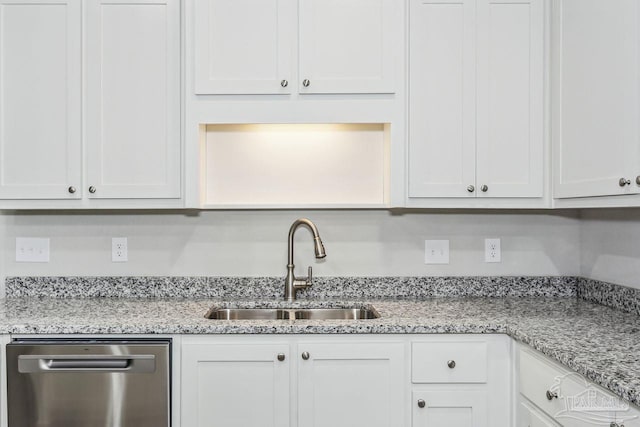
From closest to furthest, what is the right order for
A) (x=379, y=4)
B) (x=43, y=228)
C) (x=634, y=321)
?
1. (x=634, y=321)
2. (x=379, y=4)
3. (x=43, y=228)

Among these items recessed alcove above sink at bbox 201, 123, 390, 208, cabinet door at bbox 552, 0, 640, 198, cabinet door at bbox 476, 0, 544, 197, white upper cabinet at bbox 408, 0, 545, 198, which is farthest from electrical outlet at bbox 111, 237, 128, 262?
cabinet door at bbox 552, 0, 640, 198

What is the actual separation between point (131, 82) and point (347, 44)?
92 cm

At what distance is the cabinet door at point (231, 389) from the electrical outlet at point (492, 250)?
3.86 ft

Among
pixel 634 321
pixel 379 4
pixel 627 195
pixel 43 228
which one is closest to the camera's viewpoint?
pixel 627 195

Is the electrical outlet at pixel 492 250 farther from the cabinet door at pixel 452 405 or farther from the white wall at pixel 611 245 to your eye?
the cabinet door at pixel 452 405

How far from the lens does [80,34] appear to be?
2.06 meters

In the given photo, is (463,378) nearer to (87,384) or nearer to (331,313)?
(331,313)

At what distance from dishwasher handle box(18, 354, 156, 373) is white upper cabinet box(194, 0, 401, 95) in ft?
3.56

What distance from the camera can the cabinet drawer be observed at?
182cm

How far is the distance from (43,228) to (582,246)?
2.63m

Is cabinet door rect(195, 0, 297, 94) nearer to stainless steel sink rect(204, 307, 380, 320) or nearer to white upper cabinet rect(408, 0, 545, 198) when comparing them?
white upper cabinet rect(408, 0, 545, 198)

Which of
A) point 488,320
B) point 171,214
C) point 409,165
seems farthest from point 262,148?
point 488,320

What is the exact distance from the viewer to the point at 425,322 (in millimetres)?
1832

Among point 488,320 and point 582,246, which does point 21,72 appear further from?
point 582,246
